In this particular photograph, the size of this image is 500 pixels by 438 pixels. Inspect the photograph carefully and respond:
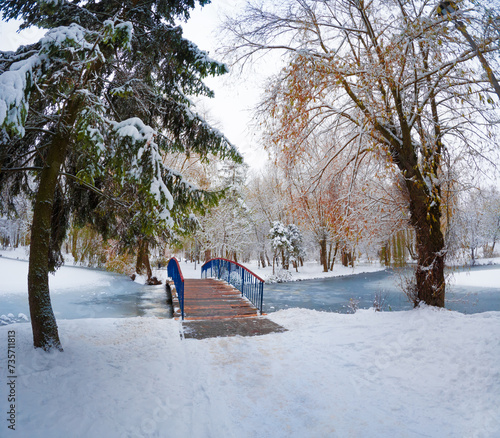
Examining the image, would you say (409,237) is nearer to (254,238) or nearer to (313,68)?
(313,68)

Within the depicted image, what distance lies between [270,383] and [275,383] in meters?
0.06

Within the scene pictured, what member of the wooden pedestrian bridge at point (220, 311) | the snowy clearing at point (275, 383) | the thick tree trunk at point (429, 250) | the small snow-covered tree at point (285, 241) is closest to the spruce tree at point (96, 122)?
the snowy clearing at point (275, 383)

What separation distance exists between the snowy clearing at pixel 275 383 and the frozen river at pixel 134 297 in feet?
16.1

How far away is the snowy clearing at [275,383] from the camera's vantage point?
9.11ft

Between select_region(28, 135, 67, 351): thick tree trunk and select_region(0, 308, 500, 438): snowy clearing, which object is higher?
select_region(28, 135, 67, 351): thick tree trunk

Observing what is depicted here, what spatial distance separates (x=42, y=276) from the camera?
14.4 feet

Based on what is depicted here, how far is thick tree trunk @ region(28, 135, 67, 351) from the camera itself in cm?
427

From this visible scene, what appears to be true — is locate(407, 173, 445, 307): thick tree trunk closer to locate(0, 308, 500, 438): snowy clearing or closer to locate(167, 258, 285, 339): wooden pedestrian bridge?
locate(0, 308, 500, 438): snowy clearing

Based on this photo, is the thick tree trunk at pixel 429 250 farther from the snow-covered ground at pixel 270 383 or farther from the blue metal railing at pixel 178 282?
the blue metal railing at pixel 178 282

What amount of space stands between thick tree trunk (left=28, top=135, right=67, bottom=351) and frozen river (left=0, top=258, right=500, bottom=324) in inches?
239

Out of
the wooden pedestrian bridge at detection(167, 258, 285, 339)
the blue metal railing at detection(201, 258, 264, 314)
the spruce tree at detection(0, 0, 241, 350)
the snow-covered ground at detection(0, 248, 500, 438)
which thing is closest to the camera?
the snow-covered ground at detection(0, 248, 500, 438)

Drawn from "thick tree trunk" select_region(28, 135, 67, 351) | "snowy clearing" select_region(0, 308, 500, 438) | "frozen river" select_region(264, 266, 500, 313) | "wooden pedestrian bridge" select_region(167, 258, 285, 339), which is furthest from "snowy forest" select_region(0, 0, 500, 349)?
"frozen river" select_region(264, 266, 500, 313)

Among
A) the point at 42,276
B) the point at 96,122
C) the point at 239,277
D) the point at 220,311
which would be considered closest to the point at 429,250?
the point at 220,311

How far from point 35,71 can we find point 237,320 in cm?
577
